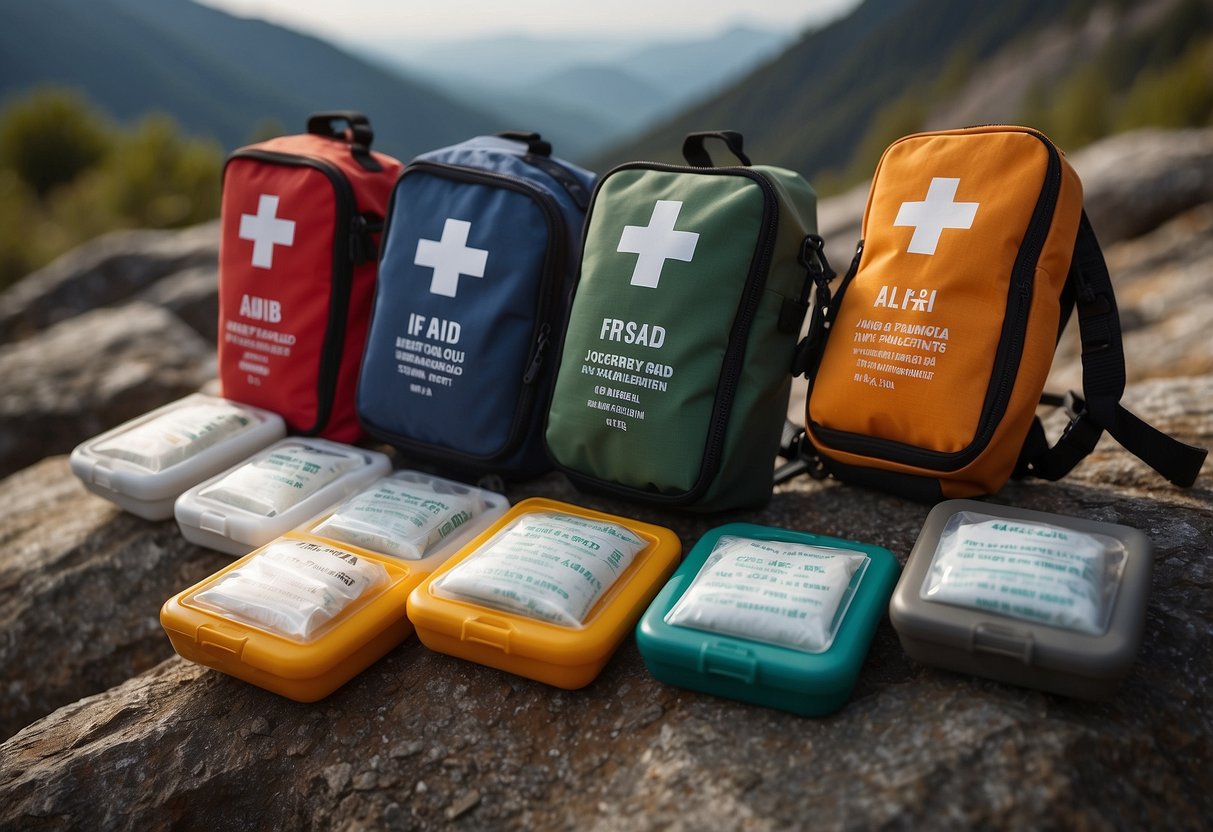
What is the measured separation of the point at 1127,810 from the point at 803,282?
119cm

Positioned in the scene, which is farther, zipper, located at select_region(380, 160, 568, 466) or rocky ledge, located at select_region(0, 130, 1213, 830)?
zipper, located at select_region(380, 160, 568, 466)

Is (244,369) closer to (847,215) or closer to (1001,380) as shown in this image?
(1001,380)

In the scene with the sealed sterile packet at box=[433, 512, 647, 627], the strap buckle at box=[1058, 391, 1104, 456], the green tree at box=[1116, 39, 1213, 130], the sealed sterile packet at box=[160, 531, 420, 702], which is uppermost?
the green tree at box=[1116, 39, 1213, 130]

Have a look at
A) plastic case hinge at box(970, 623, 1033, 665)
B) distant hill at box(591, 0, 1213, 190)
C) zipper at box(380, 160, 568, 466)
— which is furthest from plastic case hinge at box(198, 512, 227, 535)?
distant hill at box(591, 0, 1213, 190)

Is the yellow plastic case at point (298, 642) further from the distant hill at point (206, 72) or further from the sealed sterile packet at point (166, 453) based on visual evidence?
the distant hill at point (206, 72)

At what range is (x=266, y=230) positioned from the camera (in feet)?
8.11

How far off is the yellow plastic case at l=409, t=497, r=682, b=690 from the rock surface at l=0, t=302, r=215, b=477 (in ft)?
7.68

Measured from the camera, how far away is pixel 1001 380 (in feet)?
5.69

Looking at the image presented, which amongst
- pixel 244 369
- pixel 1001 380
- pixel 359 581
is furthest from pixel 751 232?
pixel 244 369

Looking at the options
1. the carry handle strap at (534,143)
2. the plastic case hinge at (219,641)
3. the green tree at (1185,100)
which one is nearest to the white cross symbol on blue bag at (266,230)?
the carry handle strap at (534,143)

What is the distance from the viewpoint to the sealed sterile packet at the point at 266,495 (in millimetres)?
2016

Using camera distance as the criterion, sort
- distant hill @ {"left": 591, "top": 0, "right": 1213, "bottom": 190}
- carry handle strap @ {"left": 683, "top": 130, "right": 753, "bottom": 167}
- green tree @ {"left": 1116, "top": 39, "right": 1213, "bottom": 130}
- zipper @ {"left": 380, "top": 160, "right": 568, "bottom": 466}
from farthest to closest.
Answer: distant hill @ {"left": 591, "top": 0, "right": 1213, "bottom": 190} < green tree @ {"left": 1116, "top": 39, "right": 1213, "bottom": 130} < zipper @ {"left": 380, "top": 160, "right": 568, "bottom": 466} < carry handle strap @ {"left": 683, "top": 130, "right": 753, "bottom": 167}

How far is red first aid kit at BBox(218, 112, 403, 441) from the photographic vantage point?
2404 millimetres

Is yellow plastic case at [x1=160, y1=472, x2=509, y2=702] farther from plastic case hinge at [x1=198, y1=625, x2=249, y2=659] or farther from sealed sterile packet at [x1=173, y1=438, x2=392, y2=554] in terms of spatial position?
sealed sterile packet at [x1=173, y1=438, x2=392, y2=554]
